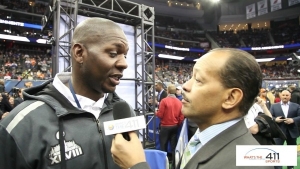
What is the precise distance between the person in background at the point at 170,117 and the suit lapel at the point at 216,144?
159 inches

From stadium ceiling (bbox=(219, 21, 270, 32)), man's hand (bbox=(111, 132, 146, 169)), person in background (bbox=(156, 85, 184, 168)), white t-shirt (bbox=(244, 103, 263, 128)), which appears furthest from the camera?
stadium ceiling (bbox=(219, 21, 270, 32))

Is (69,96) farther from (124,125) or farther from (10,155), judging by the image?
(124,125)

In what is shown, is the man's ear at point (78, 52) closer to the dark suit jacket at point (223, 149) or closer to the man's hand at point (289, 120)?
the dark suit jacket at point (223, 149)

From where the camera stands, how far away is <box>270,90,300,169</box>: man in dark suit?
438cm

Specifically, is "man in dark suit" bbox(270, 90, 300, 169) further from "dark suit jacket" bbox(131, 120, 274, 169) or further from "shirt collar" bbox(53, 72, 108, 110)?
"shirt collar" bbox(53, 72, 108, 110)

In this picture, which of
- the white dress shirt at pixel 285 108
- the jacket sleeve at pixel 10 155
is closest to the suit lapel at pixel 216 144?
the jacket sleeve at pixel 10 155

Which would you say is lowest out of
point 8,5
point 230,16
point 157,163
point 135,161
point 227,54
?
point 157,163

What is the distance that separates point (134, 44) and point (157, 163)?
15.5ft

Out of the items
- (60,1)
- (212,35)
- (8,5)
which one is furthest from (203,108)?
(212,35)

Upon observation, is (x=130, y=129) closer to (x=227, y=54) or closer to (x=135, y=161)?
(x=135, y=161)

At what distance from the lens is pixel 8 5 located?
19.0 meters

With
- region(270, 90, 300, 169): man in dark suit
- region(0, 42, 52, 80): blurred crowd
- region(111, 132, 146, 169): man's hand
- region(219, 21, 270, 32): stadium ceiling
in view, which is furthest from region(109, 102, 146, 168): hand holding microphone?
region(219, 21, 270, 32): stadium ceiling

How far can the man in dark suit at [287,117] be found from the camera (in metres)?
4.38

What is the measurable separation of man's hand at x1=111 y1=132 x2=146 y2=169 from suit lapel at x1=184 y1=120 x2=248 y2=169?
10.4 inches
